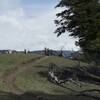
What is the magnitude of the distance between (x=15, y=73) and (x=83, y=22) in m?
9.11

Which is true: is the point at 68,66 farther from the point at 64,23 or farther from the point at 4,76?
the point at 4,76

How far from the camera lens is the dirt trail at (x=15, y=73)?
126 feet

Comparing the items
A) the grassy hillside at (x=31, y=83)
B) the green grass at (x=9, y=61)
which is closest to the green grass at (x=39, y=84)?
the grassy hillside at (x=31, y=83)

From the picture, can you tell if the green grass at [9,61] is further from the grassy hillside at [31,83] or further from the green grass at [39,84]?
the green grass at [39,84]

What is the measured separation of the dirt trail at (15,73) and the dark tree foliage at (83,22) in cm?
613

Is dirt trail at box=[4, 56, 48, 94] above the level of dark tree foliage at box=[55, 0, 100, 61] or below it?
below

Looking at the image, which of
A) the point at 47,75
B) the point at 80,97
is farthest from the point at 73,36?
the point at 80,97

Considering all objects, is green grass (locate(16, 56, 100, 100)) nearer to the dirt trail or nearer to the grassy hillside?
the grassy hillside

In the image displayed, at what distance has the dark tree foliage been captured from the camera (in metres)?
43.0

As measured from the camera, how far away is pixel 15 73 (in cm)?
5072

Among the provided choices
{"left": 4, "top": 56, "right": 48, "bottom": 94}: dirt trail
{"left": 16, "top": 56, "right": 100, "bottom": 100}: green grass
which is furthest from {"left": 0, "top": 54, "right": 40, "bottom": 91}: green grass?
{"left": 16, "top": 56, "right": 100, "bottom": 100}: green grass

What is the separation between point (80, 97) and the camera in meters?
31.0

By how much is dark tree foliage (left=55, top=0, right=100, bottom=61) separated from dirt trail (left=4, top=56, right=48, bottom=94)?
6.13 m

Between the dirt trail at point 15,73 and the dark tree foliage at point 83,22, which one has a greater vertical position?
the dark tree foliage at point 83,22
